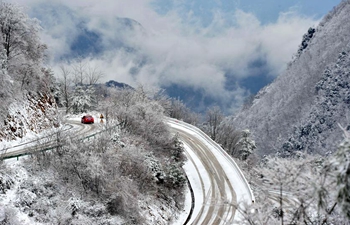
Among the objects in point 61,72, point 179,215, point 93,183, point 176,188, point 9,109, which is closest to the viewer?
point 93,183

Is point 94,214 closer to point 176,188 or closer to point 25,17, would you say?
point 176,188

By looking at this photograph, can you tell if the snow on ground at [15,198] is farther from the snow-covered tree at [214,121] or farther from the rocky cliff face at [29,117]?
the snow-covered tree at [214,121]

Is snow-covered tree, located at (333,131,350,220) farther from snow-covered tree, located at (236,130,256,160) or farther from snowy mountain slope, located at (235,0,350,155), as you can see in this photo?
snowy mountain slope, located at (235,0,350,155)

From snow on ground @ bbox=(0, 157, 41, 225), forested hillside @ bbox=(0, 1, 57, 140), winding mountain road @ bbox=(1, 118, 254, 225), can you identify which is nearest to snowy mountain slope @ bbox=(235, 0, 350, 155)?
winding mountain road @ bbox=(1, 118, 254, 225)

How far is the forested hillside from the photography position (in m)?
30.6

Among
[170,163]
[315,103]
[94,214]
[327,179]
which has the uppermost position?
[315,103]

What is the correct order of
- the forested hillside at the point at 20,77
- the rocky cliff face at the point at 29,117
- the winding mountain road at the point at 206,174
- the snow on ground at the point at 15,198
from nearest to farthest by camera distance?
1. the snow on ground at the point at 15,198
2. the winding mountain road at the point at 206,174
3. the forested hillside at the point at 20,77
4. the rocky cliff face at the point at 29,117

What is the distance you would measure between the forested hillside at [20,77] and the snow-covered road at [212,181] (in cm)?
1868

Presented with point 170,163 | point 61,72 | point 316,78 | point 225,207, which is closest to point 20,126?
point 170,163

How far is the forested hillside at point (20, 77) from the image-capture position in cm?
3059

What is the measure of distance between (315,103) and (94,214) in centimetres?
15910

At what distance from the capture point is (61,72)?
70438 millimetres

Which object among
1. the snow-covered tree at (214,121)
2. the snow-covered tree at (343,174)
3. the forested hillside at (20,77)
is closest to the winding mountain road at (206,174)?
the forested hillside at (20,77)

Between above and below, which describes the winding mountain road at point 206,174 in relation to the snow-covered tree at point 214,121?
below
